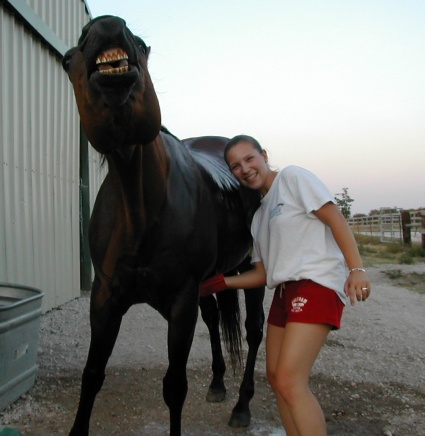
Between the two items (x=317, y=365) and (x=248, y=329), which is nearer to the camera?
(x=248, y=329)

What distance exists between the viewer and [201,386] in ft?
11.6

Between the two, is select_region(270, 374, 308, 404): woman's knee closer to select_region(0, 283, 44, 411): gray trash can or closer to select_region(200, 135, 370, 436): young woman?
select_region(200, 135, 370, 436): young woman

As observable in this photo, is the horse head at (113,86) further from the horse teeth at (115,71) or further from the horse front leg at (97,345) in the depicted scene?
the horse front leg at (97,345)

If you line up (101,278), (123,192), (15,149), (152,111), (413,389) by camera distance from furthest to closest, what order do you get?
(15,149), (413,389), (101,278), (123,192), (152,111)

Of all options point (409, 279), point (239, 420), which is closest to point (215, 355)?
point (239, 420)

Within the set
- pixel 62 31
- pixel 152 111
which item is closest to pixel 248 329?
pixel 152 111

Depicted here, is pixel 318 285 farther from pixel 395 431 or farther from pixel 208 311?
pixel 208 311

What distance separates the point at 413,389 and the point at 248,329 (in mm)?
1281

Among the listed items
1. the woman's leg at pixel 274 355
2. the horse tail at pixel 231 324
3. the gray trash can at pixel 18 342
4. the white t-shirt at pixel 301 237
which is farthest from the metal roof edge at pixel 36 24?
the woman's leg at pixel 274 355

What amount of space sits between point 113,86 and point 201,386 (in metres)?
2.58

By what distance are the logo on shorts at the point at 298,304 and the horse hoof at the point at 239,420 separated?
127 cm

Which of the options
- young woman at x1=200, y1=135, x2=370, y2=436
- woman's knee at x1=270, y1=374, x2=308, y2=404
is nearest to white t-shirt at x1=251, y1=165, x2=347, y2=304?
young woman at x1=200, y1=135, x2=370, y2=436

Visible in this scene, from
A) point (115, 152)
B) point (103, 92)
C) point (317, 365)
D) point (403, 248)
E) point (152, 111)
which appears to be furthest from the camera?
point (403, 248)

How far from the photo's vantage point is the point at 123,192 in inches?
83.5
